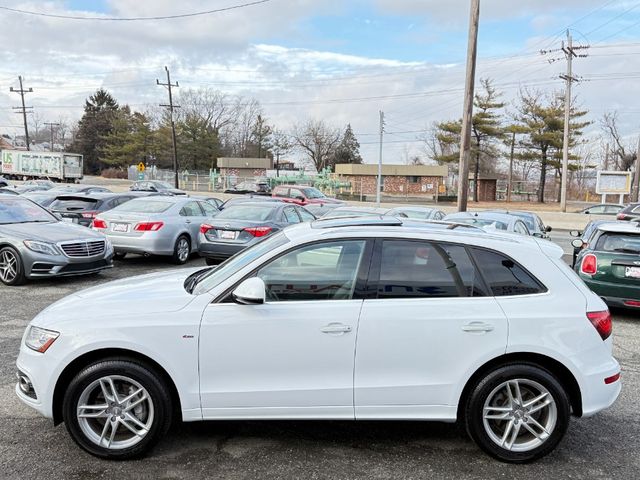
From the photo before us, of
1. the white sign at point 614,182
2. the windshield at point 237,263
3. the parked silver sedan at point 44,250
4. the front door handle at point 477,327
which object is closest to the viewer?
the front door handle at point 477,327

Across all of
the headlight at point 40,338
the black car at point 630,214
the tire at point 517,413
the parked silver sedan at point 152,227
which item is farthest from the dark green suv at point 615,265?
the black car at point 630,214

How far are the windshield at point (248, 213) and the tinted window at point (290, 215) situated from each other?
34 cm

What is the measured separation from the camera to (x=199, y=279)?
4.07 metres

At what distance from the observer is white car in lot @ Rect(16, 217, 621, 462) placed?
341 cm

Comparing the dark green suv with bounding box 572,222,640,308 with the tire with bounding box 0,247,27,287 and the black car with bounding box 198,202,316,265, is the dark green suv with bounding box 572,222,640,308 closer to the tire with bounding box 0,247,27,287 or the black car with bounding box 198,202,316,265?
the black car with bounding box 198,202,316,265

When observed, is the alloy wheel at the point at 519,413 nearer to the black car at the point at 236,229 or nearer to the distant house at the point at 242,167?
the black car at the point at 236,229

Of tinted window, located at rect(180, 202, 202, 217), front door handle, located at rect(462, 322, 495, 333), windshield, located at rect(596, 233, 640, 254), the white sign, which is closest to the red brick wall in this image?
the white sign

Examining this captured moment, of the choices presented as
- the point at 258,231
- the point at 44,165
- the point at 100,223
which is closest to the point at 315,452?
the point at 258,231

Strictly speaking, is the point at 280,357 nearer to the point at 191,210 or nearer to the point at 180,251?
the point at 180,251

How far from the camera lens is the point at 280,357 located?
3.42 metres

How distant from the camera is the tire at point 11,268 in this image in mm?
8750

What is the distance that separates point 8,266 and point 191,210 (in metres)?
4.34

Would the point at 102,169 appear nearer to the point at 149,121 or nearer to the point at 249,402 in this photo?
the point at 149,121

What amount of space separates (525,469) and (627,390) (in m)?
2.08
